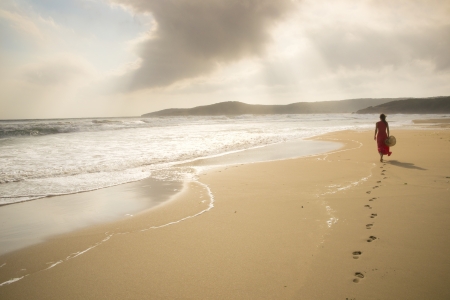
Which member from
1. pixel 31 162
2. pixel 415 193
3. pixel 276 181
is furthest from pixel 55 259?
pixel 31 162

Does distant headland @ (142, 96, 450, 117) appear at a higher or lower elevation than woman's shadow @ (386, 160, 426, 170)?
higher

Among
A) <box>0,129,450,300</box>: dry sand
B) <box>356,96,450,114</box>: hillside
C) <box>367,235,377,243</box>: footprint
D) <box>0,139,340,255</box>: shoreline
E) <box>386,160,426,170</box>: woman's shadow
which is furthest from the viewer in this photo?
<box>356,96,450,114</box>: hillside

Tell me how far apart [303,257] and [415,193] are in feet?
11.1

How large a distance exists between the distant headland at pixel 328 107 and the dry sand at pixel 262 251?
4365 inches

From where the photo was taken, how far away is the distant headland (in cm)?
10088

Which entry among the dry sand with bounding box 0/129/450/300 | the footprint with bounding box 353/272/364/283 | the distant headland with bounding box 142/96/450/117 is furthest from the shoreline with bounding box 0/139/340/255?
the distant headland with bounding box 142/96/450/117

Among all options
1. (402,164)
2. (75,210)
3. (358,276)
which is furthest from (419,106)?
(75,210)

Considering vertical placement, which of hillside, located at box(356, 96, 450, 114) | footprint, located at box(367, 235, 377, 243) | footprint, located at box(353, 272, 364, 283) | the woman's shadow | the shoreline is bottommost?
the woman's shadow

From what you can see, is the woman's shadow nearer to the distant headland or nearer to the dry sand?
the dry sand

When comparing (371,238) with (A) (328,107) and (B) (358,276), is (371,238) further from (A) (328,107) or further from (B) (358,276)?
(A) (328,107)

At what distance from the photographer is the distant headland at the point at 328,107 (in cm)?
10088

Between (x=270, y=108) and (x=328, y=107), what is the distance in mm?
39258

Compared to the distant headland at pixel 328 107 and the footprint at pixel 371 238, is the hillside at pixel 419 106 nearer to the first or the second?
the distant headland at pixel 328 107

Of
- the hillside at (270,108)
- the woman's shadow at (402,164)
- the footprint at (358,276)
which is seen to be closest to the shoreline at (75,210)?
the footprint at (358,276)
